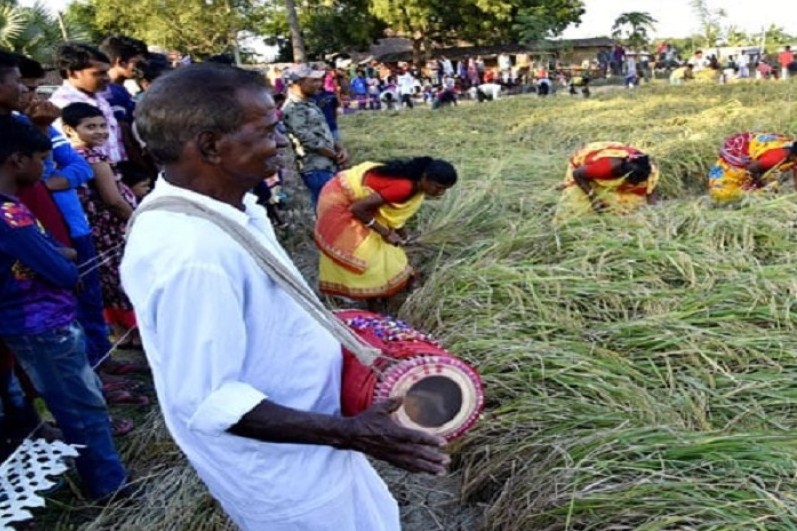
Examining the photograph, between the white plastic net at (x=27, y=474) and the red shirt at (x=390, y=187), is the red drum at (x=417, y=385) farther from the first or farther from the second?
the red shirt at (x=390, y=187)

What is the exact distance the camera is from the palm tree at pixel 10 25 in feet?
51.7

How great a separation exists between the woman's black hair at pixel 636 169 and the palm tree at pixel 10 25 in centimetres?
1604

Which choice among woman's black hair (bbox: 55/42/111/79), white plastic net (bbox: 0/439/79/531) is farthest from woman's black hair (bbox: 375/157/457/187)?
white plastic net (bbox: 0/439/79/531)

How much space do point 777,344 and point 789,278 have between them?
574mm

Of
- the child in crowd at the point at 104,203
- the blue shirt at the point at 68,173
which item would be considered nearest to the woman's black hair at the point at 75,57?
the child in crowd at the point at 104,203

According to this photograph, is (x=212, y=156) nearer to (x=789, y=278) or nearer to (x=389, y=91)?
(x=789, y=278)

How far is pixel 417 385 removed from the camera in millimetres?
1180

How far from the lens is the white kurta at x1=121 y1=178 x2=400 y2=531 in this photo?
3.15ft

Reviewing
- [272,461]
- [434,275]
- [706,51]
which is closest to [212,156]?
[272,461]

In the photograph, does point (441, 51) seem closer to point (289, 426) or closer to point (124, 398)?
point (124, 398)

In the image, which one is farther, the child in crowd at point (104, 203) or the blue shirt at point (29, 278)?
the child in crowd at point (104, 203)

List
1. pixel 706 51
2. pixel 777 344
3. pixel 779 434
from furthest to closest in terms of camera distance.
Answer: pixel 706 51, pixel 777 344, pixel 779 434

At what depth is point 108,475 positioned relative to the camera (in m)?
2.31

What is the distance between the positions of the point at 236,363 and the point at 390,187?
2.41 metres
